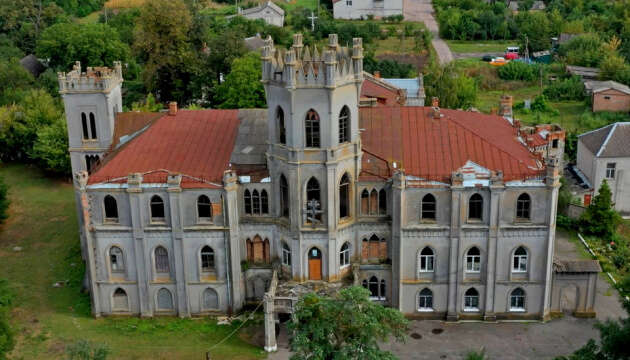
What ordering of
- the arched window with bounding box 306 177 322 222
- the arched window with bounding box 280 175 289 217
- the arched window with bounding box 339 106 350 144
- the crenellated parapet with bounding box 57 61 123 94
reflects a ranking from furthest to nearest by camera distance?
the crenellated parapet with bounding box 57 61 123 94
the arched window with bounding box 280 175 289 217
the arched window with bounding box 306 177 322 222
the arched window with bounding box 339 106 350 144

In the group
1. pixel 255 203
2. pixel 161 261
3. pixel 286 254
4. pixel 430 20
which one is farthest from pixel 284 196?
pixel 430 20

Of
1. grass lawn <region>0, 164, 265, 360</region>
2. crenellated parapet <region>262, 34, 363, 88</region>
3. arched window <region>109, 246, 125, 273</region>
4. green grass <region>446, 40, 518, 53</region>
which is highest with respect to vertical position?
crenellated parapet <region>262, 34, 363, 88</region>

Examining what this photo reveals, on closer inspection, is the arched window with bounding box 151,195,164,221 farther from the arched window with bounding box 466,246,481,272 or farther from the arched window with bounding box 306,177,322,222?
the arched window with bounding box 466,246,481,272

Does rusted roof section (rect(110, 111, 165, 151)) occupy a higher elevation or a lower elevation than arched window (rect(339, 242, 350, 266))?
higher

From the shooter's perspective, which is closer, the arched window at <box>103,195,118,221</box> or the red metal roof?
the red metal roof

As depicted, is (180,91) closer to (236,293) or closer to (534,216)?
(236,293)

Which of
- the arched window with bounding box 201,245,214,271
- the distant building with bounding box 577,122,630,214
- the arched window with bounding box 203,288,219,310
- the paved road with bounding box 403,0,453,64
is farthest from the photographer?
the paved road with bounding box 403,0,453,64

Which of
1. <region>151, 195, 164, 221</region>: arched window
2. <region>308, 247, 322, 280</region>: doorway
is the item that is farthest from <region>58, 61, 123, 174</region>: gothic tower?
<region>308, 247, 322, 280</region>: doorway
